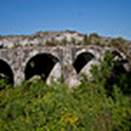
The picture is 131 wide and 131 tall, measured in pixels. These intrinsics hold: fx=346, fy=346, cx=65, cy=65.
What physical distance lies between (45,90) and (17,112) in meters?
2.78

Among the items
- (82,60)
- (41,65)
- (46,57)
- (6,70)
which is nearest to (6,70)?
(6,70)

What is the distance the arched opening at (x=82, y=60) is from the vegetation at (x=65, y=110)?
380 inches

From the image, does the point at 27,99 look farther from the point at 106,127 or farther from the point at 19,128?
the point at 106,127

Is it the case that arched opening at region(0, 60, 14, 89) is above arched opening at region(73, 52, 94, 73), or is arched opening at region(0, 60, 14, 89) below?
below

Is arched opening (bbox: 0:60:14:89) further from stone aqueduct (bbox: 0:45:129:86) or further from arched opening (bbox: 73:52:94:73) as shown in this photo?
arched opening (bbox: 73:52:94:73)

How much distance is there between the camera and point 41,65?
2150cm


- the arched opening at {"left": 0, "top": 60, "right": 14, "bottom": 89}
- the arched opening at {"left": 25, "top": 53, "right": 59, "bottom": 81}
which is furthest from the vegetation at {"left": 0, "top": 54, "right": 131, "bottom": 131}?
the arched opening at {"left": 25, "top": 53, "right": 59, "bottom": 81}

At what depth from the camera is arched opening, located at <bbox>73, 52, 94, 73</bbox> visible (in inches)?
808

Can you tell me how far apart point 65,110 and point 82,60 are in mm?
13226

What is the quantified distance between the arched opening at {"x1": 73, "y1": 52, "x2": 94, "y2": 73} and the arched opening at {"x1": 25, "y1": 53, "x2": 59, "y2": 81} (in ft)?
4.80

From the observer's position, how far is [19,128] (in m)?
7.11

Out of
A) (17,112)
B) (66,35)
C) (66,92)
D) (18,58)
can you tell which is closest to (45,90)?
(66,92)

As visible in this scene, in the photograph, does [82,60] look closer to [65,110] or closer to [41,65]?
[41,65]

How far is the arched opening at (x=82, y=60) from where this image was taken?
20.5 meters
